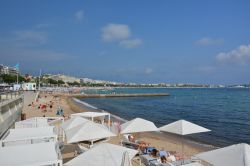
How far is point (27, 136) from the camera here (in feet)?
28.5

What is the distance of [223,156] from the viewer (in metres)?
5.89

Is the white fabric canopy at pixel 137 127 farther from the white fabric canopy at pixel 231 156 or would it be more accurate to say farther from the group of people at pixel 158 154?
the white fabric canopy at pixel 231 156

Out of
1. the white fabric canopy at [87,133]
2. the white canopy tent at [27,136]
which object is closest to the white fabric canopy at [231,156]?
the white fabric canopy at [87,133]

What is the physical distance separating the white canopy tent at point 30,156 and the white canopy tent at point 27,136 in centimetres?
235

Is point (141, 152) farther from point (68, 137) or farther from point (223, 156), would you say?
point (223, 156)

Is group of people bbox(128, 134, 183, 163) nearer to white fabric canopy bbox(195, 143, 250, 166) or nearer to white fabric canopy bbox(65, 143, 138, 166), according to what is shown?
white fabric canopy bbox(195, 143, 250, 166)

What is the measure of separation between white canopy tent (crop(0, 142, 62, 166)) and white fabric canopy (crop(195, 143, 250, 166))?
140 inches

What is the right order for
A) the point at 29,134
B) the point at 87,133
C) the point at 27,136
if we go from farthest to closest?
1. the point at 87,133
2. the point at 29,134
3. the point at 27,136

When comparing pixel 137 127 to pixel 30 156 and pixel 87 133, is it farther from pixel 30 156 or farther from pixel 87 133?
pixel 30 156

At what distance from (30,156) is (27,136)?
11.2ft

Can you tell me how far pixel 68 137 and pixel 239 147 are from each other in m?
5.91

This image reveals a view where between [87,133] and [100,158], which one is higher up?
[100,158]

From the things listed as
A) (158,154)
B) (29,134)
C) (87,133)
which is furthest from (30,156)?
(158,154)

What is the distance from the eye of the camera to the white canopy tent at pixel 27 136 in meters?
8.24
